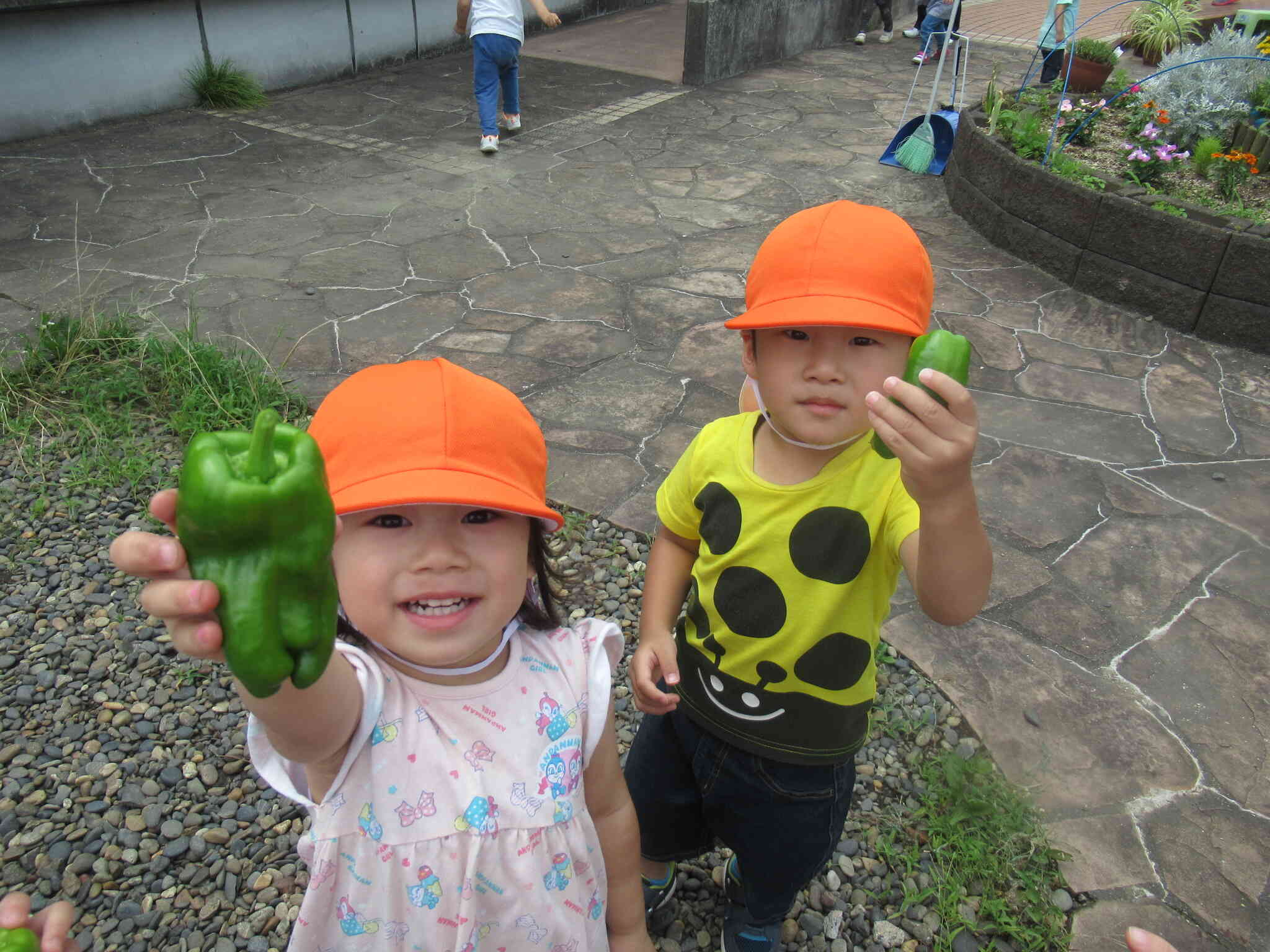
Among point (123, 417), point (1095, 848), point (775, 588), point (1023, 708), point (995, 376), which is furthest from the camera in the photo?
point (995, 376)

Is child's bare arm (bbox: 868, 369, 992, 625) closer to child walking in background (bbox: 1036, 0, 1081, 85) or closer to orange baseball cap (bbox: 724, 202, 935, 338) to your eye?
orange baseball cap (bbox: 724, 202, 935, 338)

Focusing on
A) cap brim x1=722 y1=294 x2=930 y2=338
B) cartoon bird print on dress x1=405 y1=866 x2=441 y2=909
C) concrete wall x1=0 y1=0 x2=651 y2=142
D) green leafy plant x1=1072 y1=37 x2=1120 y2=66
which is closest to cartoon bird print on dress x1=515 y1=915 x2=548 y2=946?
cartoon bird print on dress x1=405 y1=866 x2=441 y2=909

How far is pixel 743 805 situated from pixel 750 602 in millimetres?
435

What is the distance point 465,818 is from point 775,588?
2.16 feet

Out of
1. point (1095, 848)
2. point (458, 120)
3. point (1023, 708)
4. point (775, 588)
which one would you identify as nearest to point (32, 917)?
point (775, 588)

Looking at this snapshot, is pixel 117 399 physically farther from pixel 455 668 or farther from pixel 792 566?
pixel 792 566

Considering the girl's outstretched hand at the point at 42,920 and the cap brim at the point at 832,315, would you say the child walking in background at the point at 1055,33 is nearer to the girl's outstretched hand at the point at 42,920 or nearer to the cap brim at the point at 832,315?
the cap brim at the point at 832,315

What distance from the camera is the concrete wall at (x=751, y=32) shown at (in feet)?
30.9

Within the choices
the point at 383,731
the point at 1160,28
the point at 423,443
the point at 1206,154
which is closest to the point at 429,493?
the point at 423,443

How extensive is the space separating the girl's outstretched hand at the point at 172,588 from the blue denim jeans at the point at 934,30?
10.5 metres

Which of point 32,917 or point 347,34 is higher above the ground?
point 32,917

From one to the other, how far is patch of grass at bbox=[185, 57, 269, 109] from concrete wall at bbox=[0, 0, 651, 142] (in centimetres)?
7

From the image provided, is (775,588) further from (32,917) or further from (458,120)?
(458,120)

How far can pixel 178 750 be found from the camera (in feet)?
8.21
